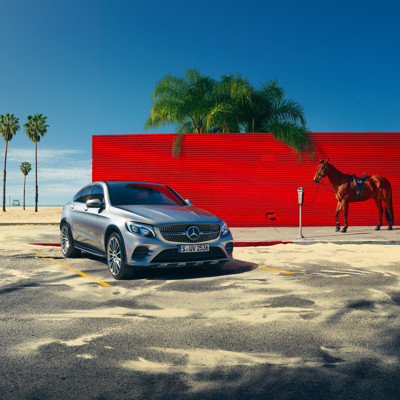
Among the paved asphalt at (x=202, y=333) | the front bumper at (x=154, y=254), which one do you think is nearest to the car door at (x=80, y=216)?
the paved asphalt at (x=202, y=333)

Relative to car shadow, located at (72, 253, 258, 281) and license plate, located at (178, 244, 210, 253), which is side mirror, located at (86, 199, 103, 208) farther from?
license plate, located at (178, 244, 210, 253)

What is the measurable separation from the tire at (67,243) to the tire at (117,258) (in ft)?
7.93

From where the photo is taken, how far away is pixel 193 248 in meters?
7.71

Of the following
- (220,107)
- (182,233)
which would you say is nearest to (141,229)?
(182,233)

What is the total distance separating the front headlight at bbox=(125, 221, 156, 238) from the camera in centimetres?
748

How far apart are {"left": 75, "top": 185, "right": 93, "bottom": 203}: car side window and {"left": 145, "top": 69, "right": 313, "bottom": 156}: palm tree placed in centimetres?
1334

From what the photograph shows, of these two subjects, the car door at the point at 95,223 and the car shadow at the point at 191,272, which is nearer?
the car shadow at the point at 191,272

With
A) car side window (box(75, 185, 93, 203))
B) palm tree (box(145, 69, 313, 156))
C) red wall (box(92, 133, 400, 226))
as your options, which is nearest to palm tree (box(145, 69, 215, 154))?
palm tree (box(145, 69, 313, 156))

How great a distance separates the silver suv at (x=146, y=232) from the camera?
7.46 metres

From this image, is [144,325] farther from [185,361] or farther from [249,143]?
[249,143]

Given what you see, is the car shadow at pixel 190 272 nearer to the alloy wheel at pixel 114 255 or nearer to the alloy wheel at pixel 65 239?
the alloy wheel at pixel 114 255

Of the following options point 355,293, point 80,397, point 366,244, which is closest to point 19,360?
point 80,397

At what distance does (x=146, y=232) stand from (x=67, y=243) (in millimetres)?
3682

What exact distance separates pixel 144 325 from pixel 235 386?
6.21 ft
